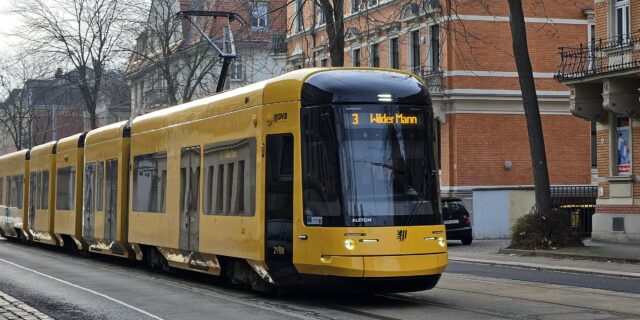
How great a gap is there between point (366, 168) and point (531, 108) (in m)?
15.3

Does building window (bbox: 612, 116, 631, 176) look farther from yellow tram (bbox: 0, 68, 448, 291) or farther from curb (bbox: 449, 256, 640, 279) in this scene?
yellow tram (bbox: 0, 68, 448, 291)

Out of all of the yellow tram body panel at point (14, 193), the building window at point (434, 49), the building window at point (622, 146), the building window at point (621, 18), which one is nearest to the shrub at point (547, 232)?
the building window at point (622, 146)

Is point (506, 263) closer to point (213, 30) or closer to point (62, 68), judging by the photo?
point (213, 30)

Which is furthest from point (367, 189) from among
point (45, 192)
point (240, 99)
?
point (45, 192)

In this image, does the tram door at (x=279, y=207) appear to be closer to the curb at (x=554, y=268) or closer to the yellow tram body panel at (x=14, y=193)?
the curb at (x=554, y=268)

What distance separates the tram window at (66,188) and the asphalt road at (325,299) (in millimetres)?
6729

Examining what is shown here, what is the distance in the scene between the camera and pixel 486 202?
37.3 meters

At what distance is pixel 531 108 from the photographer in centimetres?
2906

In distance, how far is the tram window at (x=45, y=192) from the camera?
32.8m

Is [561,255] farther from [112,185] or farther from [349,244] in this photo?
[349,244]

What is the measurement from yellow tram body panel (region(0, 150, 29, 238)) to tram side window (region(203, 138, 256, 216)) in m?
19.7

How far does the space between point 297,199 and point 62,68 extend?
44712mm

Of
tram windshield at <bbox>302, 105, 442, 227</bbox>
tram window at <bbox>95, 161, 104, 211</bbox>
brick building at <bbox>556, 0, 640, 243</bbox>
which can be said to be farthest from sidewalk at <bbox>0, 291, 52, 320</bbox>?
brick building at <bbox>556, 0, 640, 243</bbox>

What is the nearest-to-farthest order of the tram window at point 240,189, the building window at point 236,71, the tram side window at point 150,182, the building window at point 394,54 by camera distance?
the tram window at point 240,189, the tram side window at point 150,182, the building window at point 394,54, the building window at point 236,71
